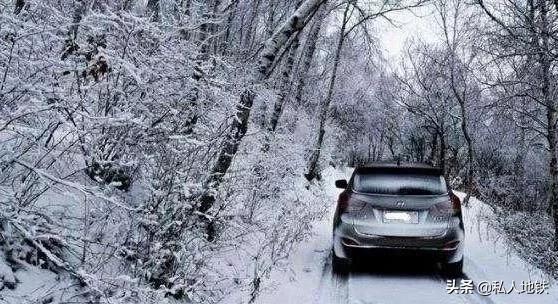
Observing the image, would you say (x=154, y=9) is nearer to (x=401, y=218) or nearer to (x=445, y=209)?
(x=401, y=218)

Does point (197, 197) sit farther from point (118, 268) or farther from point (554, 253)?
point (554, 253)

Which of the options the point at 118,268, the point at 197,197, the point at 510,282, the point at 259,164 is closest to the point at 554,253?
the point at 510,282

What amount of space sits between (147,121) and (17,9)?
6.51 feet

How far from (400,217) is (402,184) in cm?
57

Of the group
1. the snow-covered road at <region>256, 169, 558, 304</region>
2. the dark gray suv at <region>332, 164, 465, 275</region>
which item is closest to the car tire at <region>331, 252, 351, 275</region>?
the dark gray suv at <region>332, 164, 465, 275</region>

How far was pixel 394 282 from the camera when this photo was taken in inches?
269

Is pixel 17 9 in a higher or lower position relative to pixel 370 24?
lower

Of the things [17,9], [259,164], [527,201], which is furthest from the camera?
[527,201]

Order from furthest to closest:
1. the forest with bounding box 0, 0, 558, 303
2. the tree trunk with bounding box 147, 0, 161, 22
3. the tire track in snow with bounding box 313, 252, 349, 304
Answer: the tree trunk with bounding box 147, 0, 161, 22, the tire track in snow with bounding box 313, 252, 349, 304, the forest with bounding box 0, 0, 558, 303

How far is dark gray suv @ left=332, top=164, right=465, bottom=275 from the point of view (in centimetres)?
673

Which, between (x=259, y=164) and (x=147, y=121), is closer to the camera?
(x=147, y=121)

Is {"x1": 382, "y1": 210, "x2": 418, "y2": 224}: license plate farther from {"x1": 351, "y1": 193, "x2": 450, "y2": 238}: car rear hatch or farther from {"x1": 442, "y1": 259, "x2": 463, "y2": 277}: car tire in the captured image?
{"x1": 442, "y1": 259, "x2": 463, "y2": 277}: car tire

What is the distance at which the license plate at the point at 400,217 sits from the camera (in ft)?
22.2

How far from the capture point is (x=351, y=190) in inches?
290
